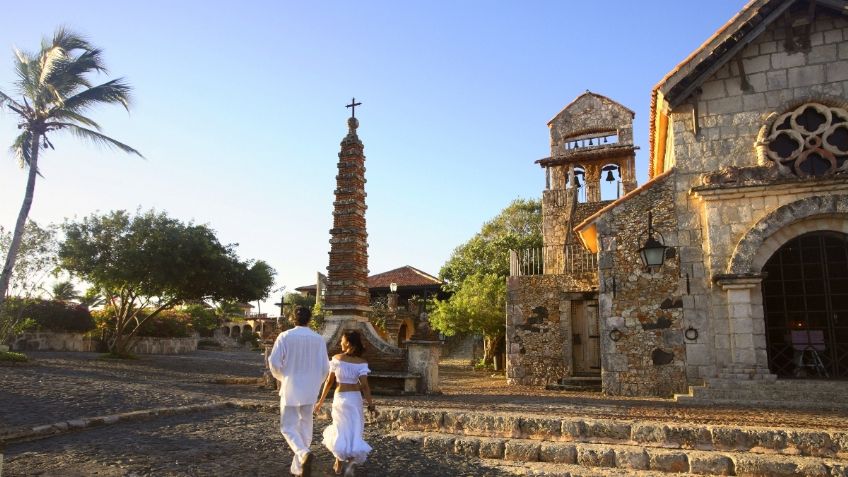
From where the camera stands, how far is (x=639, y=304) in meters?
10.6

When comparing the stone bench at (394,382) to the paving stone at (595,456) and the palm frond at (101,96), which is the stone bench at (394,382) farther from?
the palm frond at (101,96)

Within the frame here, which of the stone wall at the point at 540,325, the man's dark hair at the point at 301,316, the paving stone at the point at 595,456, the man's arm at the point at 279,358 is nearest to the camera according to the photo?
the man's arm at the point at 279,358

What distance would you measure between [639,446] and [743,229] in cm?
587

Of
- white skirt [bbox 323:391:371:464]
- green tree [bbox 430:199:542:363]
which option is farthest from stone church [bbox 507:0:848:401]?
green tree [bbox 430:199:542:363]

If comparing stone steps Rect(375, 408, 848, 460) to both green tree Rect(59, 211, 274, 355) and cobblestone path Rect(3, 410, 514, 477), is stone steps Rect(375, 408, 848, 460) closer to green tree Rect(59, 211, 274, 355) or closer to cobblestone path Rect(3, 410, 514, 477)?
cobblestone path Rect(3, 410, 514, 477)

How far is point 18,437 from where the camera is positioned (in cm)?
605

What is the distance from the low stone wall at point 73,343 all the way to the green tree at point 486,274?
52.6 ft

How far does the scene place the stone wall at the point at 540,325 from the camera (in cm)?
1478

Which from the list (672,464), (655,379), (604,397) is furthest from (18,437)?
(655,379)

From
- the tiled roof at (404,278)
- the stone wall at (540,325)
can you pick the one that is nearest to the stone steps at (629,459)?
the stone wall at (540,325)

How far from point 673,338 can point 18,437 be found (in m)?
10.2

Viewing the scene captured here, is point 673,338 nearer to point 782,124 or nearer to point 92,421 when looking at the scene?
point 782,124

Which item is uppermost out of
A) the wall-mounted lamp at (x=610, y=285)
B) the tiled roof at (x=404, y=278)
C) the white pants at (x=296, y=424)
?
the tiled roof at (x=404, y=278)

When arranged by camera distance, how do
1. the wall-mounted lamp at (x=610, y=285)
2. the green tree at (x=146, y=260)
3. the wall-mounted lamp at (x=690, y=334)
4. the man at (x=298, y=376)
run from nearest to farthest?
1. the man at (x=298, y=376)
2. the wall-mounted lamp at (x=690, y=334)
3. the wall-mounted lamp at (x=610, y=285)
4. the green tree at (x=146, y=260)
